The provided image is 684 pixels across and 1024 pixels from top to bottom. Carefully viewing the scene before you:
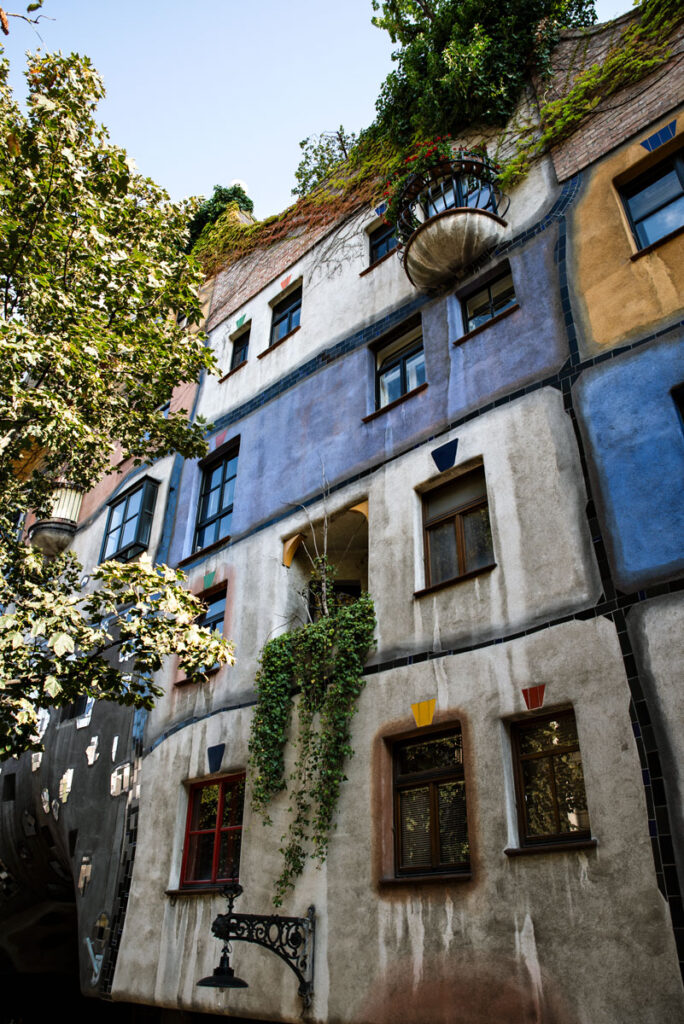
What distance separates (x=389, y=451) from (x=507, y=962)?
18.5 feet

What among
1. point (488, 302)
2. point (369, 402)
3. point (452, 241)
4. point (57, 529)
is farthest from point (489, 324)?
point (57, 529)

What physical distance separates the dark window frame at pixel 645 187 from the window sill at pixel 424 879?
6.45 metres

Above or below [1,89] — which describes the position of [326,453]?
below

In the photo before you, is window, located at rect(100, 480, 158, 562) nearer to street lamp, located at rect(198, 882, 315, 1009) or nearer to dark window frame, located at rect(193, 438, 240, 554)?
dark window frame, located at rect(193, 438, 240, 554)

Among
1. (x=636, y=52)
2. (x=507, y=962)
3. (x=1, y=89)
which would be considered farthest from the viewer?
(x=636, y=52)

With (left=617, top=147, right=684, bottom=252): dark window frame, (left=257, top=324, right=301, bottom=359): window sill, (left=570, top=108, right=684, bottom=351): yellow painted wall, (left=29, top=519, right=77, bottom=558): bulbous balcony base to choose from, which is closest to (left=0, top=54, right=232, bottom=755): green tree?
(left=257, top=324, right=301, bottom=359): window sill

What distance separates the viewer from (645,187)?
8.59 meters

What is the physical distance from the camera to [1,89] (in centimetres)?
895

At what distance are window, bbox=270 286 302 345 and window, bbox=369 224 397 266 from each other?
5.90 feet

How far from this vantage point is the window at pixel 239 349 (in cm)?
1447

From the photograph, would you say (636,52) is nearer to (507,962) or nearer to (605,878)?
(605,878)

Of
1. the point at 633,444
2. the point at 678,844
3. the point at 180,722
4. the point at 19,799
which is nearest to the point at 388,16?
the point at 633,444

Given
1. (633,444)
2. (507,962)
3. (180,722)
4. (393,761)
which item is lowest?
(507,962)

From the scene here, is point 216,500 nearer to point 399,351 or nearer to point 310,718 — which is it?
point 399,351
